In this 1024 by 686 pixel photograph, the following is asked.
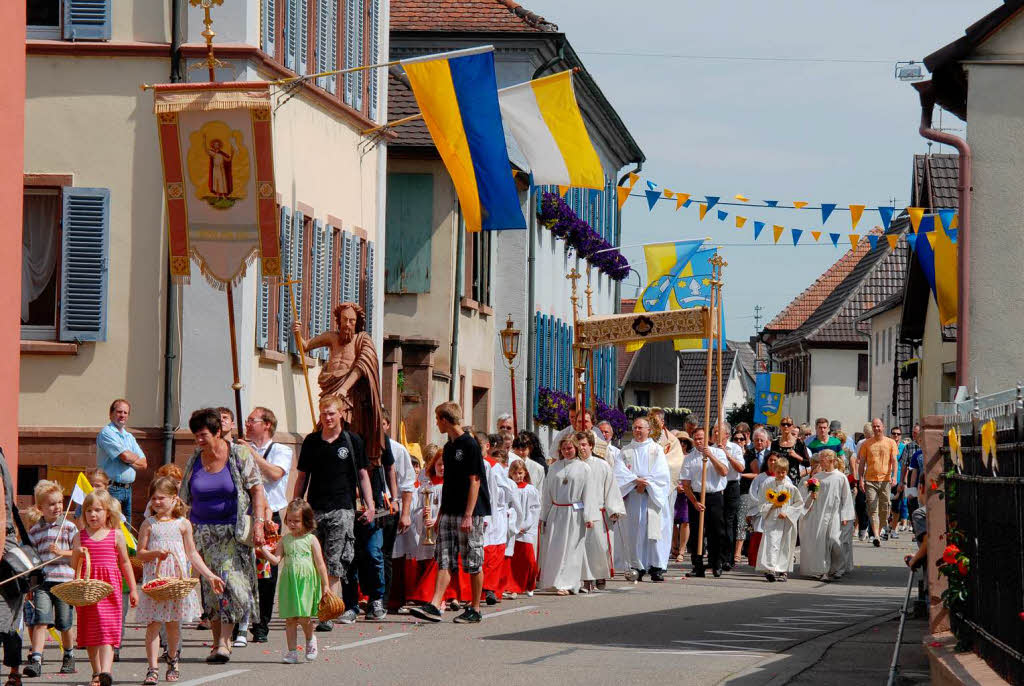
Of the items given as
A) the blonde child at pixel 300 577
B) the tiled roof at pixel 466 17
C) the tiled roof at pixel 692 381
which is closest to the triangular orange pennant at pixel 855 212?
the blonde child at pixel 300 577

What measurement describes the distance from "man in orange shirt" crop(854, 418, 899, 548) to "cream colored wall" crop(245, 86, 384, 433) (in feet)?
33.4

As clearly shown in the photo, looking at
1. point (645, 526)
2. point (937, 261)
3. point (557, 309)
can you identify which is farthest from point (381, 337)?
point (557, 309)

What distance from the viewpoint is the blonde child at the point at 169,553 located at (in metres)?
11.8

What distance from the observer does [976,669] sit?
10414mm

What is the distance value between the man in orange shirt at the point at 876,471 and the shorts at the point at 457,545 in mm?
15838

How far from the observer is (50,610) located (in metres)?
12.0

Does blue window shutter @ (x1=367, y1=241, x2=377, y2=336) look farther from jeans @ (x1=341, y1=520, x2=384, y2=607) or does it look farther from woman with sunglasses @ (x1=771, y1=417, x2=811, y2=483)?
jeans @ (x1=341, y1=520, x2=384, y2=607)

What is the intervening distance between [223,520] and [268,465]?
1794mm

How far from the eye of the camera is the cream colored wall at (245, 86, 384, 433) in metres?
21.1

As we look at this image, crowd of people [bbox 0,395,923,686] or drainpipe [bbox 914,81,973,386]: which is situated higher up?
drainpipe [bbox 914,81,973,386]

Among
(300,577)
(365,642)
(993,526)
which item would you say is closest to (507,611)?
(365,642)

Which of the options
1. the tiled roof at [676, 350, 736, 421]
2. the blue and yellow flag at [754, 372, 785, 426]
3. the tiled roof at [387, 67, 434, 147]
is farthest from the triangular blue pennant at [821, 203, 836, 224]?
the tiled roof at [676, 350, 736, 421]

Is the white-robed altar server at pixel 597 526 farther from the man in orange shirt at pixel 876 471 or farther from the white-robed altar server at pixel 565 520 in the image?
the man in orange shirt at pixel 876 471

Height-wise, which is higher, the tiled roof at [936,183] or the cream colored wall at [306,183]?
the tiled roof at [936,183]
